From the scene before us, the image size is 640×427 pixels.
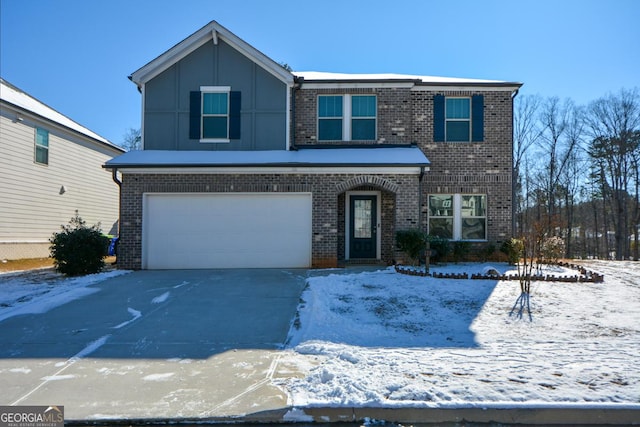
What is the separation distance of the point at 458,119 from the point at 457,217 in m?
3.17

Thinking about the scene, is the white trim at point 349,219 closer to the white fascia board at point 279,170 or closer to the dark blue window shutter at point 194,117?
the white fascia board at point 279,170

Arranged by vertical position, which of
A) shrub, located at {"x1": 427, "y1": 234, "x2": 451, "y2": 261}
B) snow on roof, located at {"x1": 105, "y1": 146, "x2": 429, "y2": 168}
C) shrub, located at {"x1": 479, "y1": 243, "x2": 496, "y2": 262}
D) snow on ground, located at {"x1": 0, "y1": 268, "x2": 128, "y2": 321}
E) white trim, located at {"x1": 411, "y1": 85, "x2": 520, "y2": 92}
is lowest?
snow on ground, located at {"x1": 0, "y1": 268, "x2": 128, "y2": 321}

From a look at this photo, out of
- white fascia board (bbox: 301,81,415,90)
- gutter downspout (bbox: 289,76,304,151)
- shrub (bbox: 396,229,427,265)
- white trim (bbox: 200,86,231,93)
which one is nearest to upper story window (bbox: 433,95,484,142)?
white fascia board (bbox: 301,81,415,90)

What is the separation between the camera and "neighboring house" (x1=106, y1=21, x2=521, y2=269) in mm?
12164

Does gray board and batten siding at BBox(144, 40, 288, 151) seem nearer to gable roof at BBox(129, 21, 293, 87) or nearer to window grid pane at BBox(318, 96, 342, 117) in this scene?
gable roof at BBox(129, 21, 293, 87)

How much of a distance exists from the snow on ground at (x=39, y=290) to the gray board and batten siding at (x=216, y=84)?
4598 millimetres

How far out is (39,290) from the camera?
9.31m

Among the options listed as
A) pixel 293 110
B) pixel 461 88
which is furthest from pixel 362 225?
pixel 461 88

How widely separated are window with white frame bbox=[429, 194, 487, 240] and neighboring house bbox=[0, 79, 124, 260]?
1509 centimetres

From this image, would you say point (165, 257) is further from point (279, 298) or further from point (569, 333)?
point (569, 333)

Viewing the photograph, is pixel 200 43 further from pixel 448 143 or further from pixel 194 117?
pixel 448 143

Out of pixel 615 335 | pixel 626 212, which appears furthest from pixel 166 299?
pixel 626 212

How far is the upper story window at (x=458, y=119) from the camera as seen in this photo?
44.2 feet

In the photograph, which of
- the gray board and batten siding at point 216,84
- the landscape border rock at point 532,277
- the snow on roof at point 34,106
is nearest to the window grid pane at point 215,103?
the gray board and batten siding at point 216,84
